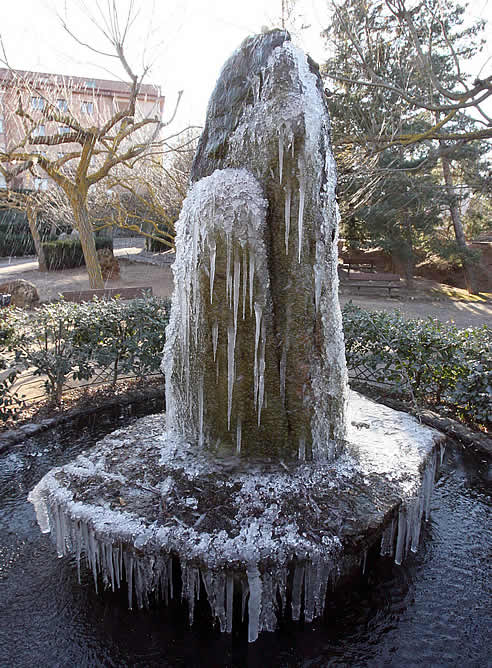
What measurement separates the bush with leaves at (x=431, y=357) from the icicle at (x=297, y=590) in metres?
3.04

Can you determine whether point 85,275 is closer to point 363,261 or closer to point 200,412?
point 363,261

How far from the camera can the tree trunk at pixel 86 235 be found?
11.6 meters

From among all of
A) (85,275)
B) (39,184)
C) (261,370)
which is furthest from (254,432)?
(85,275)

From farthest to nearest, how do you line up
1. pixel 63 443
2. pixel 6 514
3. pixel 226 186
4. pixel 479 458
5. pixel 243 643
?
pixel 63 443 < pixel 479 458 < pixel 6 514 < pixel 226 186 < pixel 243 643

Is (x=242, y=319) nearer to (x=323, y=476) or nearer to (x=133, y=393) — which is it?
(x=323, y=476)

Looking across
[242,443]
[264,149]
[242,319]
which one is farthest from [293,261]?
[242,443]

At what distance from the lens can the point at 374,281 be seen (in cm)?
1574

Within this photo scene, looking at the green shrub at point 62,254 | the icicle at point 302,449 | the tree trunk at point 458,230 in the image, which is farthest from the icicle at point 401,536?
the green shrub at point 62,254

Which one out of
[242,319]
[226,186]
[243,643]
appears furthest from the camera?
[242,319]

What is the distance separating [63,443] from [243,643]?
2946mm

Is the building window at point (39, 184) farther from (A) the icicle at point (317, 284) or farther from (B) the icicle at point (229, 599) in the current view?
(B) the icicle at point (229, 599)

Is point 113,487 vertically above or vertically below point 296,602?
above

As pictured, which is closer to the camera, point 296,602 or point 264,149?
point 296,602

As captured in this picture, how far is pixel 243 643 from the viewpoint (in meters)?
2.50
